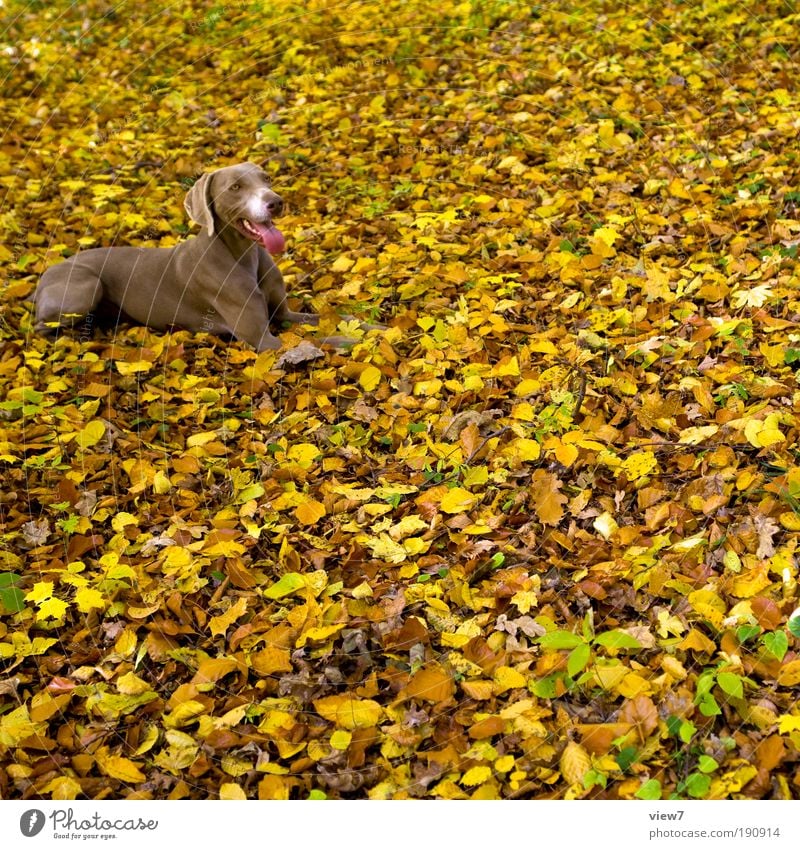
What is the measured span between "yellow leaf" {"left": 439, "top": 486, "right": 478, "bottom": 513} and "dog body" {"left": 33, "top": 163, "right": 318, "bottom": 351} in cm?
198

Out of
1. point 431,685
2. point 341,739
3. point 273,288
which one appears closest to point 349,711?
point 341,739

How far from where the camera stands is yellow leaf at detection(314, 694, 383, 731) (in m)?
3.39

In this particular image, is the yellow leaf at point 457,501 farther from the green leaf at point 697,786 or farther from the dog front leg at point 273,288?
the dog front leg at point 273,288

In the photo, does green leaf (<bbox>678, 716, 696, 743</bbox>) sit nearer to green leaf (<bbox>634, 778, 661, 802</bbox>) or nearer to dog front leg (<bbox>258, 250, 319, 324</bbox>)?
green leaf (<bbox>634, 778, 661, 802</bbox>)

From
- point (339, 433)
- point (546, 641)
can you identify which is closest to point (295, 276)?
point (339, 433)

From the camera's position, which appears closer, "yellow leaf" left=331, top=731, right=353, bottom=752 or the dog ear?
"yellow leaf" left=331, top=731, right=353, bottom=752

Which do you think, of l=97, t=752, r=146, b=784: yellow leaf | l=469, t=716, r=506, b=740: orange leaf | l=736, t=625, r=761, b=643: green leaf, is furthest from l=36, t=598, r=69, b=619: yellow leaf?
l=736, t=625, r=761, b=643: green leaf

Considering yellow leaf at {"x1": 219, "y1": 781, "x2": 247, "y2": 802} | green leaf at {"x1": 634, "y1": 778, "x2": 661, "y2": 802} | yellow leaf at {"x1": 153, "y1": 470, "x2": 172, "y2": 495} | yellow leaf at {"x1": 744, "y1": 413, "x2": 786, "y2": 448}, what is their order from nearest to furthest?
green leaf at {"x1": 634, "y1": 778, "x2": 661, "y2": 802}
yellow leaf at {"x1": 219, "y1": 781, "x2": 247, "y2": 802}
yellow leaf at {"x1": 744, "y1": 413, "x2": 786, "y2": 448}
yellow leaf at {"x1": 153, "y1": 470, "x2": 172, "y2": 495}

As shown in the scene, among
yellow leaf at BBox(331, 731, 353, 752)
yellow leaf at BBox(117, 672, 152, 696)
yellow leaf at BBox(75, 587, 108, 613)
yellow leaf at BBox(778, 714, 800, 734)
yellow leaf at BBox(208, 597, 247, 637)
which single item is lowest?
yellow leaf at BBox(331, 731, 353, 752)

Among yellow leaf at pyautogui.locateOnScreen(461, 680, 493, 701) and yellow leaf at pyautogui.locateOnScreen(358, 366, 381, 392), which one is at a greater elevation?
yellow leaf at pyautogui.locateOnScreen(358, 366, 381, 392)

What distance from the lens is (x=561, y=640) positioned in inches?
137

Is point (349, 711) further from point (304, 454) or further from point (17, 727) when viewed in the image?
point (304, 454)

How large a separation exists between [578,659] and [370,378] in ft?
7.56
